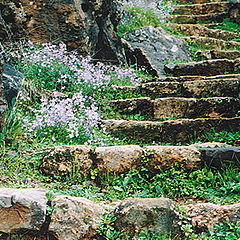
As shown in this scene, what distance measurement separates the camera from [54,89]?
3.79 meters

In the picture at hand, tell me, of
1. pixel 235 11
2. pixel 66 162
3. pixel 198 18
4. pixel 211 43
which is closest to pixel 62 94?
pixel 66 162

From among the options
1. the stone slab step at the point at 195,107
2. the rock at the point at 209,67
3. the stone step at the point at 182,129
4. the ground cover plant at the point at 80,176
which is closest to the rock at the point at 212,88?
the stone slab step at the point at 195,107

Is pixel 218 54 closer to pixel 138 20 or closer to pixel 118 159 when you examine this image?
pixel 138 20

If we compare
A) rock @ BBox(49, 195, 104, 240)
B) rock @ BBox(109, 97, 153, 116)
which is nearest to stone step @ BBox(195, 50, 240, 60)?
rock @ BBox(109, 97, 153, 116)

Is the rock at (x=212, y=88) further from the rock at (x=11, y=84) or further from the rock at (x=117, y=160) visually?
the rock at (x=11, y=84)

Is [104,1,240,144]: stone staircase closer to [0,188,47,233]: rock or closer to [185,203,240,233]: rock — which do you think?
[185,203,240,233]: rock

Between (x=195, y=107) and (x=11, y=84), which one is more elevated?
(x=11, y=84)

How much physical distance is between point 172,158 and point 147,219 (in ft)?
2.72

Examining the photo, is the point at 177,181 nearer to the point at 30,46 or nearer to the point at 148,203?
the point at 148,203

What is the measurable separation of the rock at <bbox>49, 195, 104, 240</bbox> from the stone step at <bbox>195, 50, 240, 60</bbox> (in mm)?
5315

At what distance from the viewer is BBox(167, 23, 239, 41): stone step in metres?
7.54

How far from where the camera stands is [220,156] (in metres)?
2.47

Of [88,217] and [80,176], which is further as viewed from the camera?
[80,176]

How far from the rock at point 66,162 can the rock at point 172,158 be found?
59 centimetres
